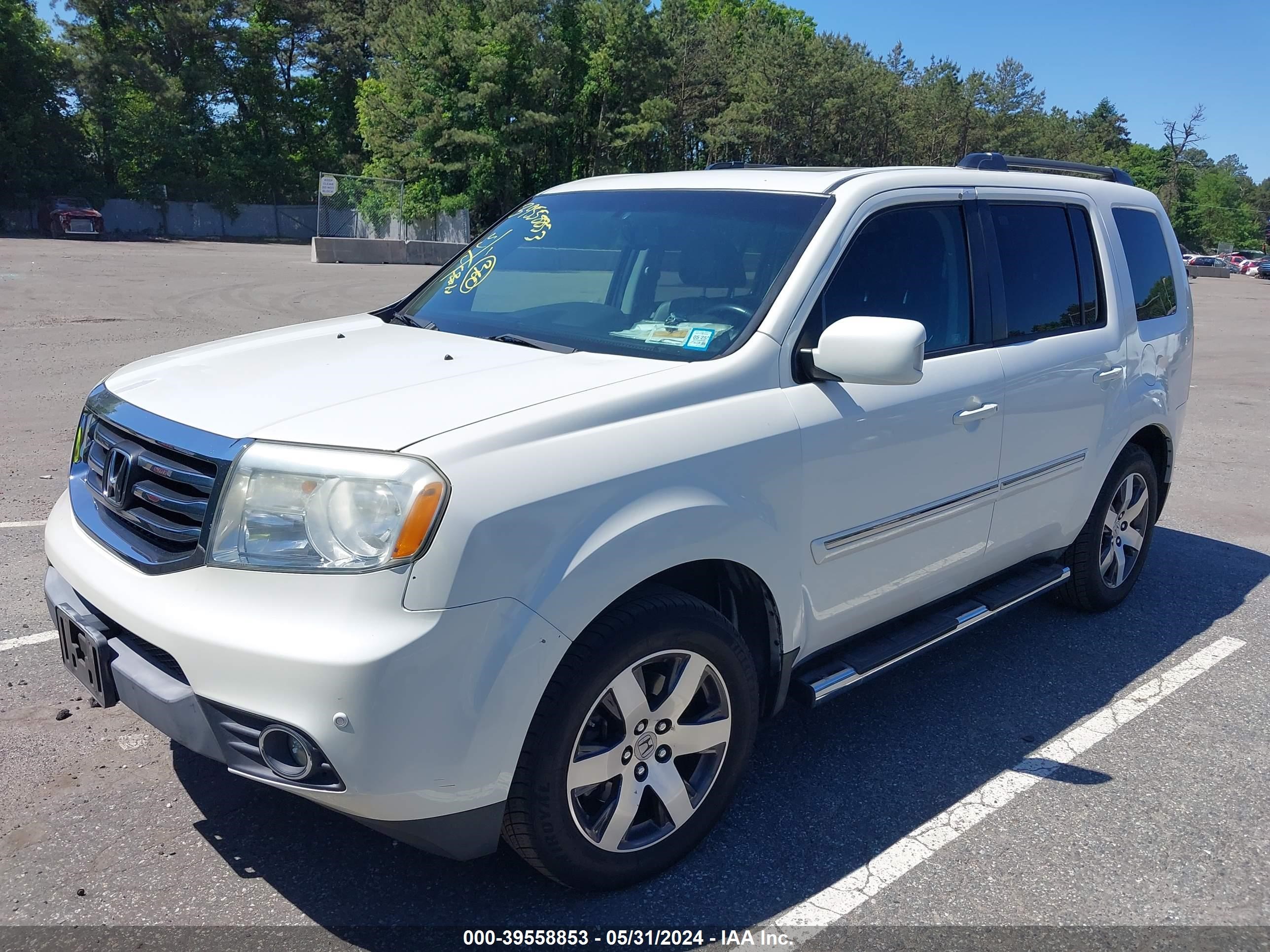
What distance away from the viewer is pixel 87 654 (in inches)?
105

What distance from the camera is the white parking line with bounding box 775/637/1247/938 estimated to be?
2768mm

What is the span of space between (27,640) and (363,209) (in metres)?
30.8

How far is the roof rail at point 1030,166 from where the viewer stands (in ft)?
15.1

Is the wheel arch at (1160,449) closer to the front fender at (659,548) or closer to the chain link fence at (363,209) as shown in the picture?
the front fender at (659,548)

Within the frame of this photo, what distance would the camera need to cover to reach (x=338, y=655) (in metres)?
2.17

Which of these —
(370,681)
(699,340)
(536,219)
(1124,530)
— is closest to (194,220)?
(536,219)

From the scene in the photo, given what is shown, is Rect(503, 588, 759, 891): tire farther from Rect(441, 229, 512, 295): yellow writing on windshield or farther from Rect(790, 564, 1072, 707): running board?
Rect(441, 229, 512, 295): yellow writing on windshield

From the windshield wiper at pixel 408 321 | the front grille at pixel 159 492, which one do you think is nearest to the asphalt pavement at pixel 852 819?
the front grille at pixel 159 492

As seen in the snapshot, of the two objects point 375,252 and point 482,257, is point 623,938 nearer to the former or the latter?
point 482,257

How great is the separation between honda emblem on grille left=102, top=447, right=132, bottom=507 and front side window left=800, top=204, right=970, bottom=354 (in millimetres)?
1962

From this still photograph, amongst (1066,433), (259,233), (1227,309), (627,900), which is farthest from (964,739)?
(259,233)

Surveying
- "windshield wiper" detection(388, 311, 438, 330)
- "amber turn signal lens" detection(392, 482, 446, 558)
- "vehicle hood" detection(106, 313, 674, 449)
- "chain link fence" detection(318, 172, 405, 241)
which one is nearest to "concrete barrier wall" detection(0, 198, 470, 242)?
"chain link fence" detection(318, 172, 405, 241)

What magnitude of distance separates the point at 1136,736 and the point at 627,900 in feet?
7.11

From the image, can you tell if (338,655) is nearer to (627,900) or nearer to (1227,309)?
(627,900)
